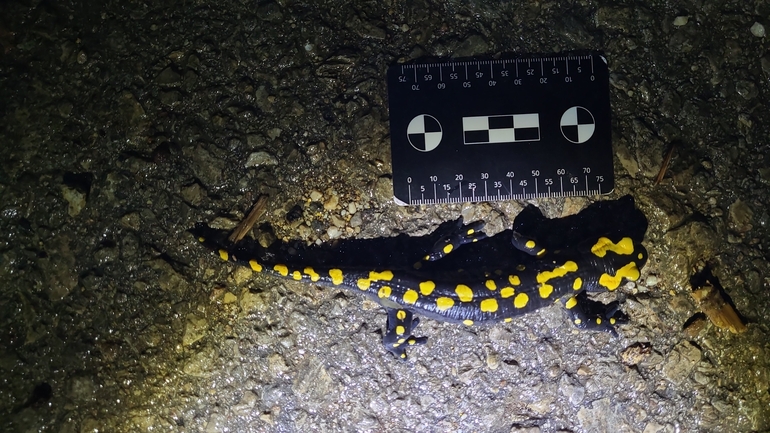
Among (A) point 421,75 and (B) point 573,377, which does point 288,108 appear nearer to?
(A) point 421,75

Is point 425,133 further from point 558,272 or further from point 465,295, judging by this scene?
point 558,272

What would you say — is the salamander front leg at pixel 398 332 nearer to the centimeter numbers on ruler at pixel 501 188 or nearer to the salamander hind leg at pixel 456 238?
the salamander hind leg at pixel 456 238

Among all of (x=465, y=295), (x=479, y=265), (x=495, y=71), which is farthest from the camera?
(x=479, y=265)

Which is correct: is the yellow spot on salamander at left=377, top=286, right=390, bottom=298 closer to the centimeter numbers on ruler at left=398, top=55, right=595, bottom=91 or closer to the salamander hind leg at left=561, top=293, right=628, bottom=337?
the salamander hind leg at left=561, top=293, right=628, bottom=337

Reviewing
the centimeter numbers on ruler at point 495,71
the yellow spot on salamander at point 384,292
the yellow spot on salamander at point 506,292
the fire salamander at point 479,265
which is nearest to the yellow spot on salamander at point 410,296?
the fire salamander at point 479,265

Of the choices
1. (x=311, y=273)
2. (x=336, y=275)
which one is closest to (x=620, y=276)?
(x=336, y=275)

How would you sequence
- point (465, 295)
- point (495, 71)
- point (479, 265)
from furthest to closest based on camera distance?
1. point (479, 265)
2. point (495, 71)
3. point (465, 295)
